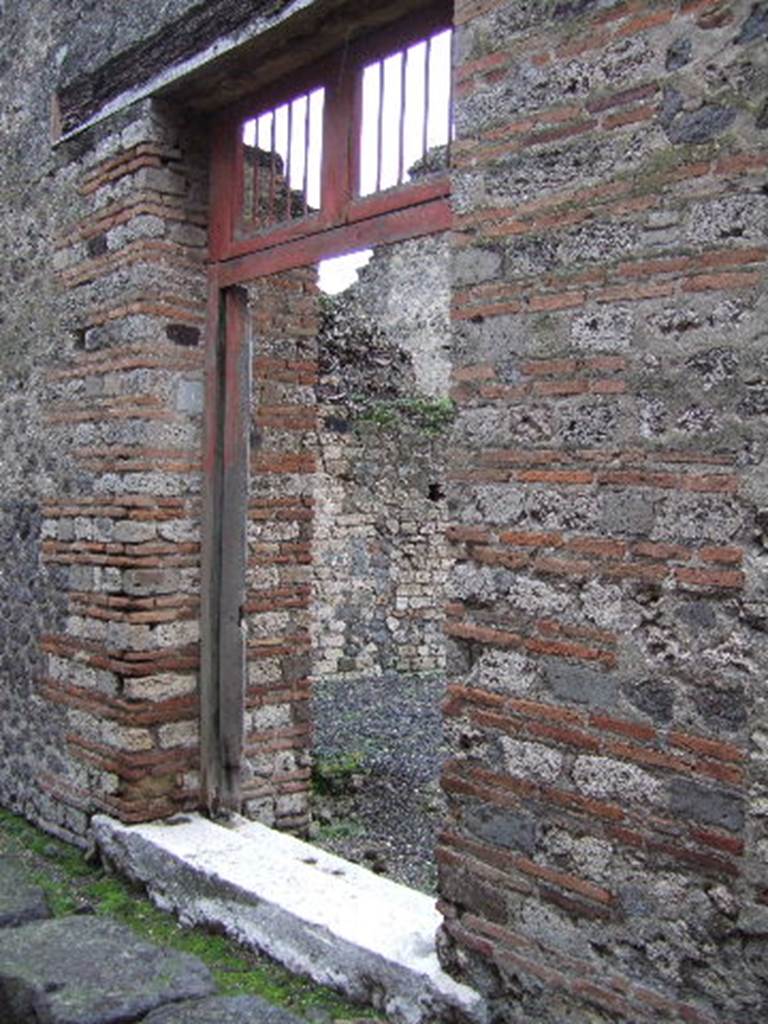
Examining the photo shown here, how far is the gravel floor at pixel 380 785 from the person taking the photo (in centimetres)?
561

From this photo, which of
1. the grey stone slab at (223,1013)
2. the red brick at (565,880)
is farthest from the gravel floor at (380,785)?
the red brick at (565,880)

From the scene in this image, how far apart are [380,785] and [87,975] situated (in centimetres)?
330

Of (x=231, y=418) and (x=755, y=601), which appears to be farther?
(x=231, y=418)

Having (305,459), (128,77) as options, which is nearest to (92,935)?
(305,459)

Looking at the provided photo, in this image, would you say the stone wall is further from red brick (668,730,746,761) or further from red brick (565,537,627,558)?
red brick (668,730,746,761)

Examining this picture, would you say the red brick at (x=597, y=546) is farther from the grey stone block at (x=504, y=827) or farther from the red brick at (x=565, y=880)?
the red brick at (x=565, y=880)

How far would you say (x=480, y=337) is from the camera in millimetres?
3408

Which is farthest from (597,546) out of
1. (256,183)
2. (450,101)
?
(256,183)

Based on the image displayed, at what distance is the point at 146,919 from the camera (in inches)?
178

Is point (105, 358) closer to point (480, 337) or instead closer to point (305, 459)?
point (305, 459)

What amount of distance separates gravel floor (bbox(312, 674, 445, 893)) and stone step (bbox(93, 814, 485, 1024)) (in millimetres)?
918

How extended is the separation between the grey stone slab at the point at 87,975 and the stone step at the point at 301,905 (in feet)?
1.28

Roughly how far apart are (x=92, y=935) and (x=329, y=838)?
2.00 m

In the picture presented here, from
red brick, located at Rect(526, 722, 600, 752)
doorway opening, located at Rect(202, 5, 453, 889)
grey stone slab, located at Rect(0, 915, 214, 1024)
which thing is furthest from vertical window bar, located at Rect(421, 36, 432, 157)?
grey stone slab, located at Rect(0, 915, 214, 1024)
